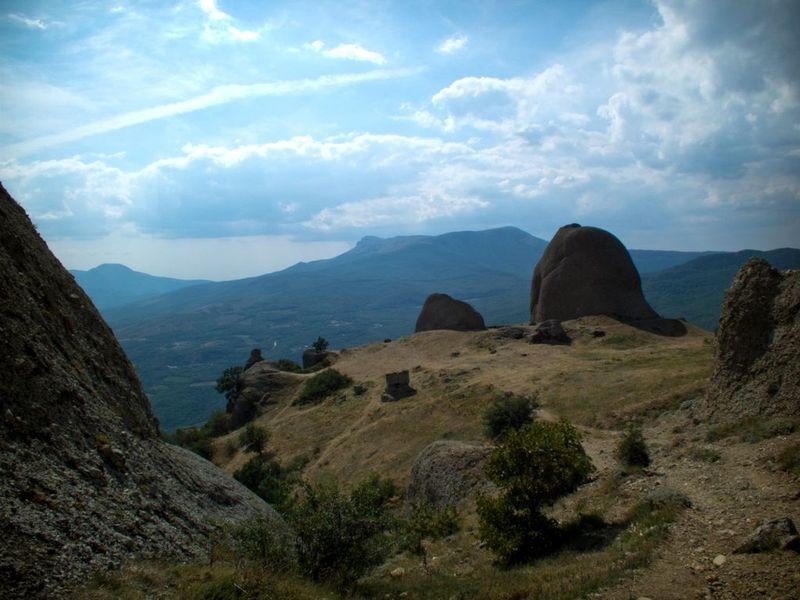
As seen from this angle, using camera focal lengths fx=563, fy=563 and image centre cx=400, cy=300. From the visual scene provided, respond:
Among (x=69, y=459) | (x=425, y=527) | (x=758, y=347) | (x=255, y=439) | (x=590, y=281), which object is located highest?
(x=590, y=281)

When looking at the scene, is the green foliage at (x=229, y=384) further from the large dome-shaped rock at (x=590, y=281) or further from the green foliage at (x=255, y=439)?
the large dome-shaped rock at (x=590, y=281)

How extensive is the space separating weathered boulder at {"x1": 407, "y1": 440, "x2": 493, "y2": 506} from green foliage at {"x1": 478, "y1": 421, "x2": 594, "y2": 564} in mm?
5875

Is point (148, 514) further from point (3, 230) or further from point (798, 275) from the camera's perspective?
point (798, 275)

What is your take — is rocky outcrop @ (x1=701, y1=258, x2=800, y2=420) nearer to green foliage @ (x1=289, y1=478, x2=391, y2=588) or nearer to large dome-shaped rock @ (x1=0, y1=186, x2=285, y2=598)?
green foliage @ (x1=289, y1=478, x2=391, y2=588)

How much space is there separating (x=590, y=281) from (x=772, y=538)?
4625 centimetres

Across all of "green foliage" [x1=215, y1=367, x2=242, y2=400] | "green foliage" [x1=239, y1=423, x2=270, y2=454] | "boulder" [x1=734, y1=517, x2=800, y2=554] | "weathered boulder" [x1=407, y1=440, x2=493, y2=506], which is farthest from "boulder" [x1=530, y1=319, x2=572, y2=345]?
→ "boulder" [x1=734, y1=517, x2=800, y2=554]

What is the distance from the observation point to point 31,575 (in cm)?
879

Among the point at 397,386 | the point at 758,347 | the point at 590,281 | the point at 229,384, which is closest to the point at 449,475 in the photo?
the point at 758,347

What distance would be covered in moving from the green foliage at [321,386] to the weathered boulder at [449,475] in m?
24.1

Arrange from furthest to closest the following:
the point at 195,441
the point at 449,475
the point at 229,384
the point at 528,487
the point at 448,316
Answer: the point at 448,316, the point at 229,384, the point at 195,441, the point at 449,475, the point at 528,487

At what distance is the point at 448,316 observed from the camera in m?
62.9

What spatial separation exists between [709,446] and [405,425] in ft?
65.7

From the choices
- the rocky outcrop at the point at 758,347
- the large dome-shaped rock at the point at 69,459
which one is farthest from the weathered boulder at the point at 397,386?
the rocky outcrop at the point at 758,347

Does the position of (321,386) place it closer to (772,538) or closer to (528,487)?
(528,487)
